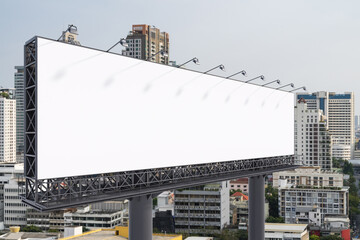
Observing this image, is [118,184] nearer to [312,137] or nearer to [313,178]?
[313,178]

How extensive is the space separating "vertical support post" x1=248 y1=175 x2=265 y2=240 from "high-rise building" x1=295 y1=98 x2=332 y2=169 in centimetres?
9062

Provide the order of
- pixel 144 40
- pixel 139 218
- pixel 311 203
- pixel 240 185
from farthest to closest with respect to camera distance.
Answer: pixel 144 40 < pixel 240 185 < pixel 311 203 < pixel 139 218

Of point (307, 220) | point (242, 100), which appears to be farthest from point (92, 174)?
point (307, 220)

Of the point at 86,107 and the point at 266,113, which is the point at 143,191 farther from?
the point at 266,113

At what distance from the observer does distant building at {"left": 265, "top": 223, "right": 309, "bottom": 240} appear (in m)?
62.9

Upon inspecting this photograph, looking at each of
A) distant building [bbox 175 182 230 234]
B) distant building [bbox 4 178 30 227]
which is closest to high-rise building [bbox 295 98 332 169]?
distant building [bbox 175 182 230 234]

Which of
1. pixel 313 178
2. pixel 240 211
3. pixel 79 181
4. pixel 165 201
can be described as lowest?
pixel 240 211

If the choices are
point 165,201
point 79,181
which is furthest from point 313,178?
point 79,181

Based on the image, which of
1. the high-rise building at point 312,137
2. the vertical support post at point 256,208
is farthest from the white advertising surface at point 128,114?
the high-rise building at point 312,137

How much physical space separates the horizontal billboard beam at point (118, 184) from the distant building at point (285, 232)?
39.4 m

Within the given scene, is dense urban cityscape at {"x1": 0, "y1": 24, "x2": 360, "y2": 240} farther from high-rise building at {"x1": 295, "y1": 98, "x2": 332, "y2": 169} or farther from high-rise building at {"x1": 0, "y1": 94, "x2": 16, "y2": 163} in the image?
high-rise building at {"x1": 0, "y1": 94, "x2": 16, "y2": 163}

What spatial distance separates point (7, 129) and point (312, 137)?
86.6 meters

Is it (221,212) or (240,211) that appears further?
(240,211)

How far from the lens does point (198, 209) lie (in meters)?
74.7
